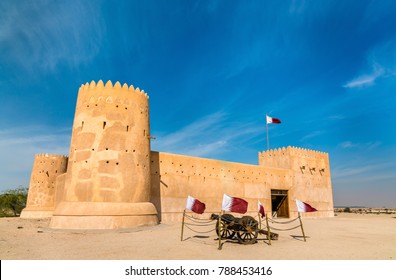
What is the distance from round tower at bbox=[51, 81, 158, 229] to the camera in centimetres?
→ 1338

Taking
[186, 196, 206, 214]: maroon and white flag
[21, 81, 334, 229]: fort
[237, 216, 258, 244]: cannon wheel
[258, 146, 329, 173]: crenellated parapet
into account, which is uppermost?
[258, 146, 329, 173]: crenellated parapet

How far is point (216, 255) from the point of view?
25.1 ft

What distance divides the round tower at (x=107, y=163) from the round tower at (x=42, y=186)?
1257cm

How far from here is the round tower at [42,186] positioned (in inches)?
982

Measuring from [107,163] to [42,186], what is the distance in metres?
15.1

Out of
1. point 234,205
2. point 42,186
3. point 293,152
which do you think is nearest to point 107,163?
point 234,205

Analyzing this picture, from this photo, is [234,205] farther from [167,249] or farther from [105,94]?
[105,94]

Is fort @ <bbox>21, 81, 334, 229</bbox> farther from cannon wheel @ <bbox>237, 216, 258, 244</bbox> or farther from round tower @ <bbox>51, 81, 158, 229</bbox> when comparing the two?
cannon wheel @ <bbox>237, 216, 258, 244</bbox>

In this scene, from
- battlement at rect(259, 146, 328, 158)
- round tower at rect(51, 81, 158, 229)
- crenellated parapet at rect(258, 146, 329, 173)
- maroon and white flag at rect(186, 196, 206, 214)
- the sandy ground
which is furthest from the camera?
battlement at rect(259, 146, 328, 158)

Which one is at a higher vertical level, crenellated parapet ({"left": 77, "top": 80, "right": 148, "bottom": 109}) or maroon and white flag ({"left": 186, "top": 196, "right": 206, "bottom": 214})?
crenellated parapet ({"left": 77, "top": 80, "right": 148, "bottom": 109})

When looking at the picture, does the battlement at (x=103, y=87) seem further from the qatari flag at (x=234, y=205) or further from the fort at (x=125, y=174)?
the qatari flag at (x=234, y=205)

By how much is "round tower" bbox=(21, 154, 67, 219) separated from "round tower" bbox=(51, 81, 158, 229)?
1257 centimetres

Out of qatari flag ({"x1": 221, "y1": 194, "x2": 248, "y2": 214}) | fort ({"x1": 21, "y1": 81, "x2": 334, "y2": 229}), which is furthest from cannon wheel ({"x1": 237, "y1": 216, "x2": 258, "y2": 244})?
fort ({"x1": 21, "y1": 81, "x2": 334, "y2": 229})

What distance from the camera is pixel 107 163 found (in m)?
14.5
